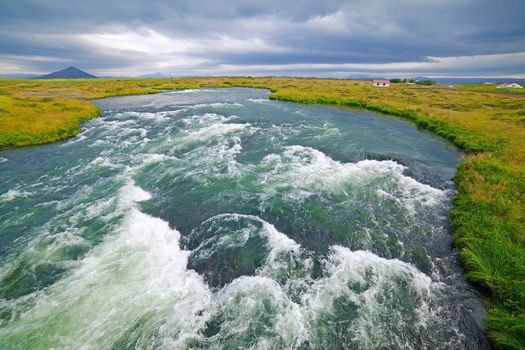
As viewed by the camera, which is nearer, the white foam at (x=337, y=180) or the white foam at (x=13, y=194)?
the white foam at (x=337, y=180)

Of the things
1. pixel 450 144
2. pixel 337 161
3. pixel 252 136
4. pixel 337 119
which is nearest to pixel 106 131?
pixel 252 136

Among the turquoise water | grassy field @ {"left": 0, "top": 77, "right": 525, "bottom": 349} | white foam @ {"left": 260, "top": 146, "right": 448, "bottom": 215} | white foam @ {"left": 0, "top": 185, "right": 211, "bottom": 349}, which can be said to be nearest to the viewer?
white foam @ {"left": 0, "top": 185, "right": 211, "bottom": 349}

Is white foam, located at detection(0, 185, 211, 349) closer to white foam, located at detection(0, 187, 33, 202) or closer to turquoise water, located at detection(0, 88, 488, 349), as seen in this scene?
turquoise water, located at detection(0, 88, 488, 349)

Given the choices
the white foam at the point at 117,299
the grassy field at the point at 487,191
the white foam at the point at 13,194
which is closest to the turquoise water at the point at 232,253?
the white foam at the point at 117,299

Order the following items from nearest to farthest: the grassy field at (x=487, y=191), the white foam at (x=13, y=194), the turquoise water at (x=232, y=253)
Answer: the turquoise water at (x=232, y=253) → the grassy field at (x=487, y=191) → the white foam at (x=13, y=194)

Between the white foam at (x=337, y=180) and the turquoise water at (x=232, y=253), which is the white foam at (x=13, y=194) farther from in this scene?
the white foam at (x=337, y=180)

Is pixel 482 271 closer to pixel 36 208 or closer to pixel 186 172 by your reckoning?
pixel 186 172

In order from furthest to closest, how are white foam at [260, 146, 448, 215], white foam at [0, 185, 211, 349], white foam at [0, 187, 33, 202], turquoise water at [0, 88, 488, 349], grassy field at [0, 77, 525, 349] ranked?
white foam at [0, 187, 33, 202] → white foam at [260, 146, 448, 215] → grassy field at [0, 77, 525, 349] → turquoise water at [0, 88, 488, 349] → white foam at [0, 185, 211, 349]

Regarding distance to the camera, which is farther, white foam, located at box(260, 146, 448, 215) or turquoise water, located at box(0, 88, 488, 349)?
white foam, located at box(260, 146, 448, 215)

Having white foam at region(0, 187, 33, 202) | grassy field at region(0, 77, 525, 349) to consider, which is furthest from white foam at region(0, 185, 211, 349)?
grassy field at region(0, 77, 525, 349)
